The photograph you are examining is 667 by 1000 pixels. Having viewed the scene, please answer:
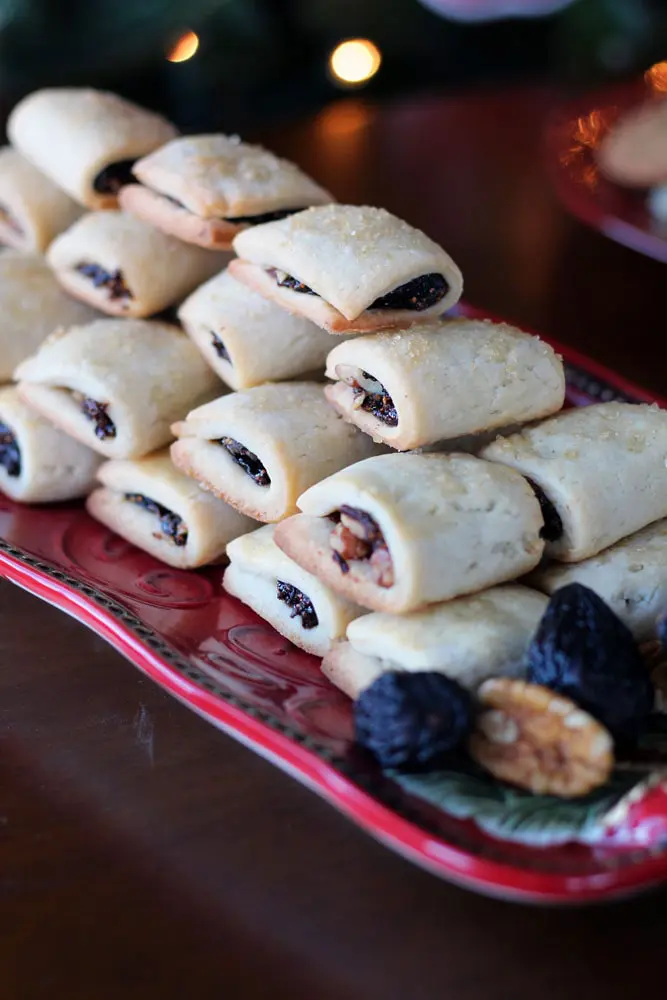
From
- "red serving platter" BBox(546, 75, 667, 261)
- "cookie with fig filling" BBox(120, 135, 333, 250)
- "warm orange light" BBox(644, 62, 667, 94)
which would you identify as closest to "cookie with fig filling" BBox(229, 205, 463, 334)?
"cookie with fig filling" BBox(120, 135, 333, 250)

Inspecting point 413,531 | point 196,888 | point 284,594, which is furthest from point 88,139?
point 196,888

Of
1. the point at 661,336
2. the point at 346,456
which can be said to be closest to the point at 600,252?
the point at 661,336

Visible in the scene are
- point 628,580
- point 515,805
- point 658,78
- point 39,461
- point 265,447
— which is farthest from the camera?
point 658,78

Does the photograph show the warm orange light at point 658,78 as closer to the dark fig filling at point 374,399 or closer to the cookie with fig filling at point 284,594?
the dark fig filling at point 374,399

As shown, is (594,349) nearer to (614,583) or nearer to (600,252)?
(600,252)

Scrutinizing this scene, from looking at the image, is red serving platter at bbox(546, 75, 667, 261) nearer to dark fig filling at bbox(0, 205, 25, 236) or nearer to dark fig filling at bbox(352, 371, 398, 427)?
dark fig filling at bbox(352, 371, 398, 427)

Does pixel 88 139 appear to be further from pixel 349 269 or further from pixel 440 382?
pixel 440 382
